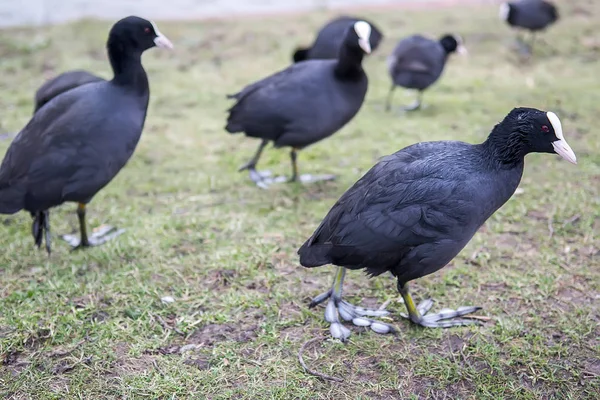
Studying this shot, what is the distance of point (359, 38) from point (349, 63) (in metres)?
0.20

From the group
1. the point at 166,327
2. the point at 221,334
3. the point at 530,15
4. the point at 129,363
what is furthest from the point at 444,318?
the point at 530,15

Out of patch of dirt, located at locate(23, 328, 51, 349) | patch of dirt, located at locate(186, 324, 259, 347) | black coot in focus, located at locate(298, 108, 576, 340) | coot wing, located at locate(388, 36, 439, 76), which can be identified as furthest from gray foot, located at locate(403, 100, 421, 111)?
patch of dirt, located at locate(23, 328, 51, 349)

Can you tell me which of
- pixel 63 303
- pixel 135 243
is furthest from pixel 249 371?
pixel 135 243

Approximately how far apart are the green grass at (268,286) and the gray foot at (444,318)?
0.17ft

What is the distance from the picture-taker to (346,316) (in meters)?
3.21

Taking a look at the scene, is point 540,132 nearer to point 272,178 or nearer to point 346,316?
point 346,316

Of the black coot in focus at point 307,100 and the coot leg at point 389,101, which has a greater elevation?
the black coot in focus at point 307,100

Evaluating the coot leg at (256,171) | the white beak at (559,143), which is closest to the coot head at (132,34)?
the coot leg at (256,171)

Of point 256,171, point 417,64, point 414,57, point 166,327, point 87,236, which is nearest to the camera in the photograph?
point 166,327

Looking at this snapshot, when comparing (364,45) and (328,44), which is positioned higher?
(364,45)

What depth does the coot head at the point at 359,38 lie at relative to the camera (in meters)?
4.61

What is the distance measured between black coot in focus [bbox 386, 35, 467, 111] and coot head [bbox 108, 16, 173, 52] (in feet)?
10.3

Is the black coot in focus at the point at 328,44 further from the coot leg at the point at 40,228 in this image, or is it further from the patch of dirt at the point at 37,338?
the patch of dirt at the point at 37,338

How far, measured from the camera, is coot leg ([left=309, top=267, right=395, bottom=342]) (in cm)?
313
